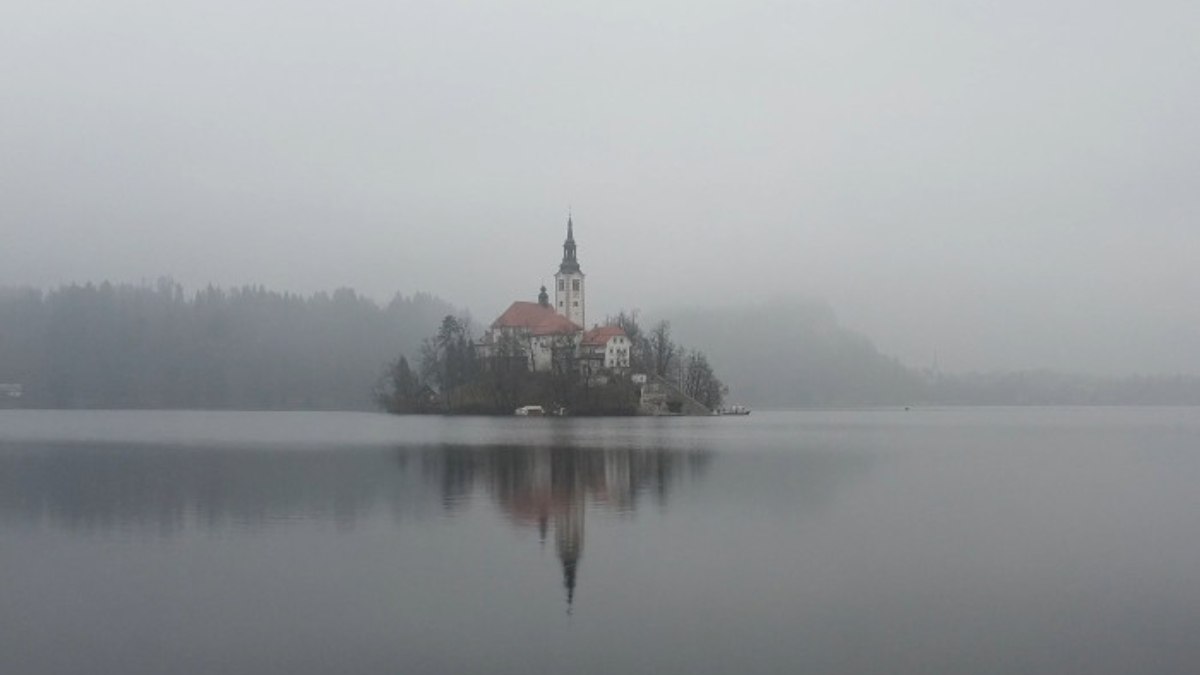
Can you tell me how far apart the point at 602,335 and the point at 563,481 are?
10108cm

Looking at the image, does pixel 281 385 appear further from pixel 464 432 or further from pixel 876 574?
pixel 876 574

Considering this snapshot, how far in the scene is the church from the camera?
413 feet

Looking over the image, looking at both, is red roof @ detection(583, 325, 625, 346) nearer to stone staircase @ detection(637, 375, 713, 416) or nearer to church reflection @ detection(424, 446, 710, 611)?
stone staircase @ detection(637, 375, 713, 416)

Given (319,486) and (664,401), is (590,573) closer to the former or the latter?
(319,486)

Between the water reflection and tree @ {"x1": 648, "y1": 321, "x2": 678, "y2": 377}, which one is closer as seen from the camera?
the water reflection

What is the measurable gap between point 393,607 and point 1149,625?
10907 millimetres

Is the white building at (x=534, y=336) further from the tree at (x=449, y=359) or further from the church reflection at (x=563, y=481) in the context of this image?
the church reflection at (x=563, y=481)

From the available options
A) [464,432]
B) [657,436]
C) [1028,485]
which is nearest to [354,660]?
[1028,485]

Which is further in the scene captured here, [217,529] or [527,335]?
[527,335]

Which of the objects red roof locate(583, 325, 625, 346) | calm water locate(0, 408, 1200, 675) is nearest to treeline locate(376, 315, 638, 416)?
red roof locate(583, 325, 625, 346)

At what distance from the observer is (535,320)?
148 m

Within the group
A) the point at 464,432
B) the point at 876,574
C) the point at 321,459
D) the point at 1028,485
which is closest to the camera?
the point at 876,574

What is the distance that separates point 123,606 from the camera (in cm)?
1512

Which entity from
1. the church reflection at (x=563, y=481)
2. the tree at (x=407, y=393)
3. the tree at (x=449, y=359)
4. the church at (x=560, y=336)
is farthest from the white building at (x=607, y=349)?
the church reflection at (x=563, y=481)
